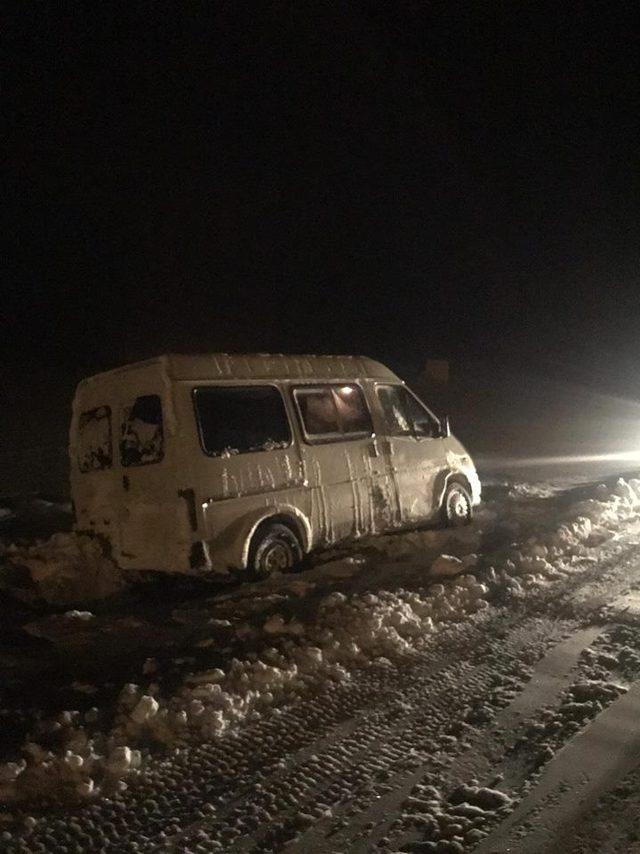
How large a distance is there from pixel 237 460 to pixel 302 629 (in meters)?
1.87

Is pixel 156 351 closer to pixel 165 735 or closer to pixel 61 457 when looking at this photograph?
pixel 61 457

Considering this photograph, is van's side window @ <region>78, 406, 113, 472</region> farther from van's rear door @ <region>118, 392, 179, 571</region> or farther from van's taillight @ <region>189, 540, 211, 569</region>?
van's taillight @ <region>189, 540, 211, 569</region>

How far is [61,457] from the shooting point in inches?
633

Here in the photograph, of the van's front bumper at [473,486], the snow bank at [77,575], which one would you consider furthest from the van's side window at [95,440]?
the van's front bumper at [473,486]

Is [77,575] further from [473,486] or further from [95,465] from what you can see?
[473,486]

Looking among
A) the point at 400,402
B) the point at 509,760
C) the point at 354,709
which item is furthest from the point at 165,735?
the point at 400,402

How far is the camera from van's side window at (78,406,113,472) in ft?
23.6

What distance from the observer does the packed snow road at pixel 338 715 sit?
3338 mm

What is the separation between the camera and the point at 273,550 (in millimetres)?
7105

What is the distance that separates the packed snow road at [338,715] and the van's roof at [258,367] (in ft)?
6.62

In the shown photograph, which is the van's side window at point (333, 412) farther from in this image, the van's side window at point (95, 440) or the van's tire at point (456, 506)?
the van's side window at point (95, 440)

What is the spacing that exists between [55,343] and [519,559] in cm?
2869

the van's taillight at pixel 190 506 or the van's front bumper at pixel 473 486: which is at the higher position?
the van's taillight at pixel 190 506

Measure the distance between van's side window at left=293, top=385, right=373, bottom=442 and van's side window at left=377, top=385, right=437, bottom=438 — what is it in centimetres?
37
